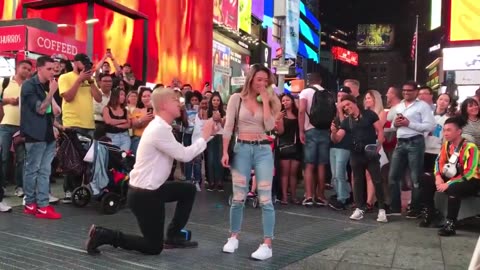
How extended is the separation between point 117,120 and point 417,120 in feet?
14.3

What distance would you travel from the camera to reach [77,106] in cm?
741

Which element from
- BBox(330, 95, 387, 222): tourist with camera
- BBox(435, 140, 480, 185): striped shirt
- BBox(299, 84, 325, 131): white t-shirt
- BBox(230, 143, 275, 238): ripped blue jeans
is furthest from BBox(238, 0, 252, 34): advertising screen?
BBox(230, 143, 275, 238): ripped blue jeans

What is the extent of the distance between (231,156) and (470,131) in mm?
3566

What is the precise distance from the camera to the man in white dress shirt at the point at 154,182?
479 centimetres

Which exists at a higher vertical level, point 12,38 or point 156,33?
point 156,33

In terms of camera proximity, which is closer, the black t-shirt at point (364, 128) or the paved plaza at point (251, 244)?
the paved plaza at point (251, 244)

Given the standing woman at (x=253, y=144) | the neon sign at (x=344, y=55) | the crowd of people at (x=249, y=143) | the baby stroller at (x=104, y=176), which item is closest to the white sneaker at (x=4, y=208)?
the crowd of people at (x=249, y=143)

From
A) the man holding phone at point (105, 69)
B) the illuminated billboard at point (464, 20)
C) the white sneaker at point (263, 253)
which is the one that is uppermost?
the illuminated billboard at point (464, 20)

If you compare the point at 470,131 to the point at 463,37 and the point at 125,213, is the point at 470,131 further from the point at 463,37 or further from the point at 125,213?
the point at 463,37

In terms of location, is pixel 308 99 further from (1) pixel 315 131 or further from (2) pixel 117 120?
(2) pixel 117 120

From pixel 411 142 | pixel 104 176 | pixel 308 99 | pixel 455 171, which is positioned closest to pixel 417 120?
pixel 411 142

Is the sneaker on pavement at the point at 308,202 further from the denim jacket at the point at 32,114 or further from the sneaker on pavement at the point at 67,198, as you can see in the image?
the denim jacket at the point at 32,114

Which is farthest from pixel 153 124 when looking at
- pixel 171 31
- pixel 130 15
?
pixel 171 31

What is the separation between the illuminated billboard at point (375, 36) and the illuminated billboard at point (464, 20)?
70.8 m
